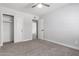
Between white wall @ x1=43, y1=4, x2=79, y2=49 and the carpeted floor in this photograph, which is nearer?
the carpeted floor

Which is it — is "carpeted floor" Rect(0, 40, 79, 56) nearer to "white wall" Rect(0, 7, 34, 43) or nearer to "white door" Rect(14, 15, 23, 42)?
"white door" Rect(14, 15, 23, 42)

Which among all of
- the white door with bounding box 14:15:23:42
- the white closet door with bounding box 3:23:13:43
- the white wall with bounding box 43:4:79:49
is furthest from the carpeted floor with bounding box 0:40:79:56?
the white closet door with bounding box 3:23:13:43

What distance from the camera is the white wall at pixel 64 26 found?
3.35 meters

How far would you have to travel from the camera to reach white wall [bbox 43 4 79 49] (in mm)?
3354

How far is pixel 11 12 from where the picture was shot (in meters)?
3.97

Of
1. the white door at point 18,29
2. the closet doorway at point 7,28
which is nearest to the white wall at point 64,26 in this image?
the white door at point 18,29

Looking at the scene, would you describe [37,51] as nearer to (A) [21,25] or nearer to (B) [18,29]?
(B) [18,29]

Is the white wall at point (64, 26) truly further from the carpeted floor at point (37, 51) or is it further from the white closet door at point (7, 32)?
the white closet door at point (7, 32)

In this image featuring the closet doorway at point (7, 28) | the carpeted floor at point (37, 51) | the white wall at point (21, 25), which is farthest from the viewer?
the closet doorway at point (7, 28)

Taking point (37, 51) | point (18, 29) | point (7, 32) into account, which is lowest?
point (37, 51)

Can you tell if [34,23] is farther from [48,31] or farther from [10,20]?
[10,20]

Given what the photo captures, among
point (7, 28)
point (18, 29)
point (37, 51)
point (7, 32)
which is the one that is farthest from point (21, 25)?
point (37, 51)

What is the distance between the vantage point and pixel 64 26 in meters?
3.91

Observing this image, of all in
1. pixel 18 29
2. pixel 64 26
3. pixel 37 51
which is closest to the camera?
pixel 37 51
